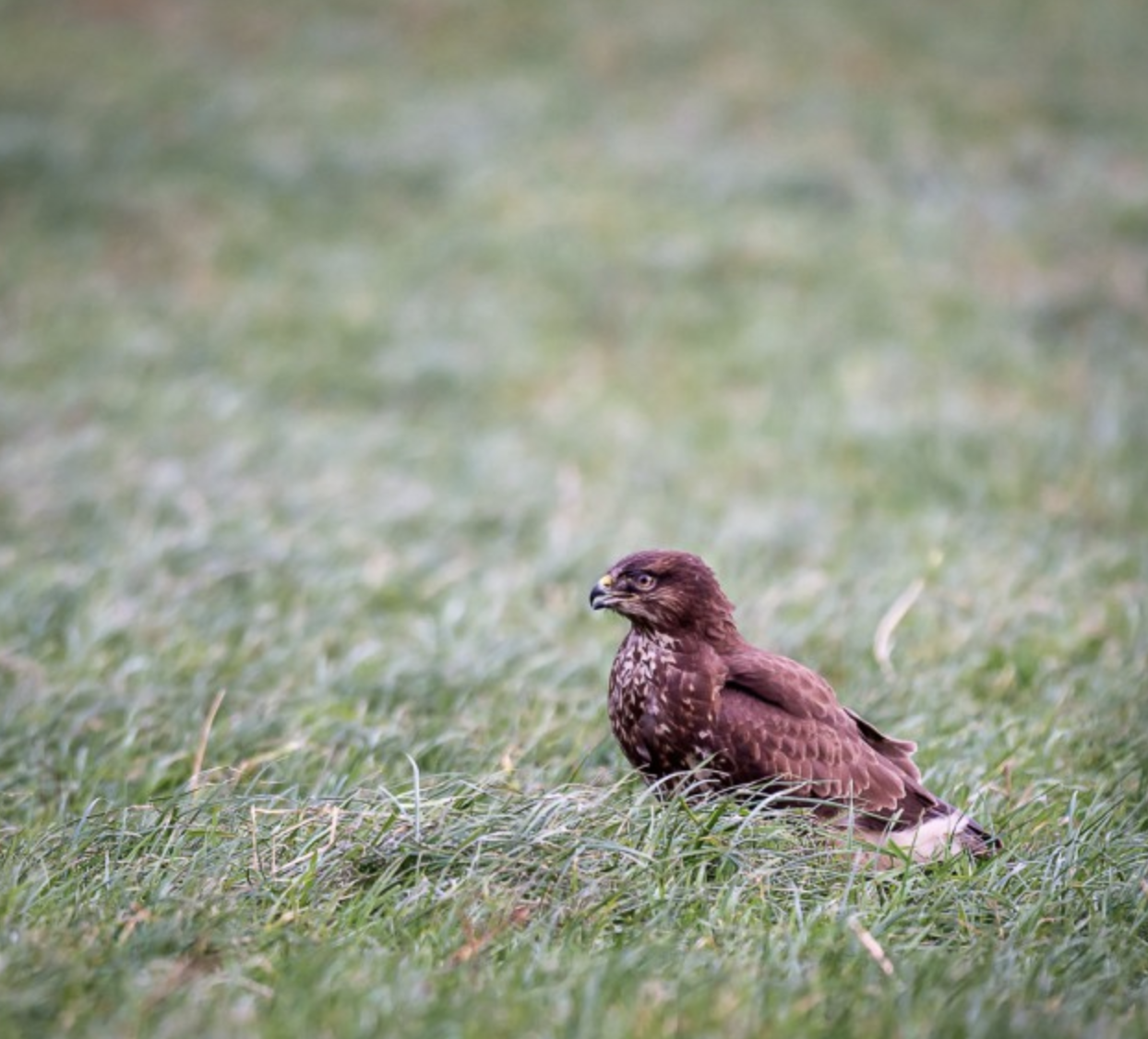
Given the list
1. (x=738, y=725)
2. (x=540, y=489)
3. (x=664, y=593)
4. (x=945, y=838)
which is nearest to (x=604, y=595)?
(x=664, y=593)

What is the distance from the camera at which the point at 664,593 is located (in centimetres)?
379

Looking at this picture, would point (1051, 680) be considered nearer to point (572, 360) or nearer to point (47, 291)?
point (572, 360)

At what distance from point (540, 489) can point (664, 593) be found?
167 inches

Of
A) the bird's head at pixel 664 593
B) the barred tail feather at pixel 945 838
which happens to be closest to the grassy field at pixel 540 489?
the barred tail feather at pixel 945 838

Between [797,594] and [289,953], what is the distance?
3.64 meters

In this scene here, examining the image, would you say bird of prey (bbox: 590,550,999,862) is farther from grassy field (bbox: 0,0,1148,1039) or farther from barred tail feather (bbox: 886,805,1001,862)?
grassy field (bbox: 0,0,1148,1039)

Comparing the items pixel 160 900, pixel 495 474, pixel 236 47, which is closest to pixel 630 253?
pixel 495 474

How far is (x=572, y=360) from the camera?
10641 millimetres

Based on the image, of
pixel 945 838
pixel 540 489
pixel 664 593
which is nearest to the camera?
pixel 945 838

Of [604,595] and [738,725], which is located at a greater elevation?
[604,595]

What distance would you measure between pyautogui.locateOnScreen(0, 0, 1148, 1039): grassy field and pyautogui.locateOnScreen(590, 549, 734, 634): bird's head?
0.45m

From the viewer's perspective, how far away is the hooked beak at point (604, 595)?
151 inches

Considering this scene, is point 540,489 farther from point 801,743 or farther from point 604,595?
point 801,743

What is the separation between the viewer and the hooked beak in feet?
12.6
